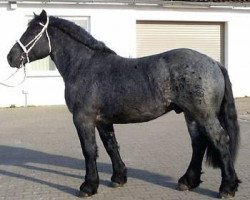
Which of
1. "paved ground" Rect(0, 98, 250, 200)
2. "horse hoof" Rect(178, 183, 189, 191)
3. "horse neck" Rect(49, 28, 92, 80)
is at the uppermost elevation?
"horse neck" Rect(49, 28, 92, 80)

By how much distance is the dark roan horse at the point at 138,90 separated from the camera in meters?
5.77

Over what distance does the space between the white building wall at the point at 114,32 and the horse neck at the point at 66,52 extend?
976 centimetres

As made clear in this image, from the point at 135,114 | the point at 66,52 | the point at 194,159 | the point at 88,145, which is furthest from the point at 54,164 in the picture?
the point at 194,159

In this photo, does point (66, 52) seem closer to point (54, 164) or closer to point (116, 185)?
point (116, 185)

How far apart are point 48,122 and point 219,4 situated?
26.9 ft

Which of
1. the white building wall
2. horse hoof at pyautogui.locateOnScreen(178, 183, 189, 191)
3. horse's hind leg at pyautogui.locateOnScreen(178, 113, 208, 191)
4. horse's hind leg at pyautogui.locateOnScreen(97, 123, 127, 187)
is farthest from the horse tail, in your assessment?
the white building wall

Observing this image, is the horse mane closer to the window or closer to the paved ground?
the paved ground

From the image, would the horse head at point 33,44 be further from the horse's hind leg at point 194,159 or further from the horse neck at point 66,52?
the horse's hind leg at point 194,159

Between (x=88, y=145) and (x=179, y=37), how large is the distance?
497 inches

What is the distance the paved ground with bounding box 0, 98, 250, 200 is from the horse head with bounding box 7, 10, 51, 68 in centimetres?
174

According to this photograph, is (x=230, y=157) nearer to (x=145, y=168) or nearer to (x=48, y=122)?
(x=145, y=168)

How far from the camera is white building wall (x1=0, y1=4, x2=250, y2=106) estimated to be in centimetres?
1589

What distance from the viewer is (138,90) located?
19.5ft

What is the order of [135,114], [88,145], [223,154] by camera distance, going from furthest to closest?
[88,145]
[135,114]
[223,154]
